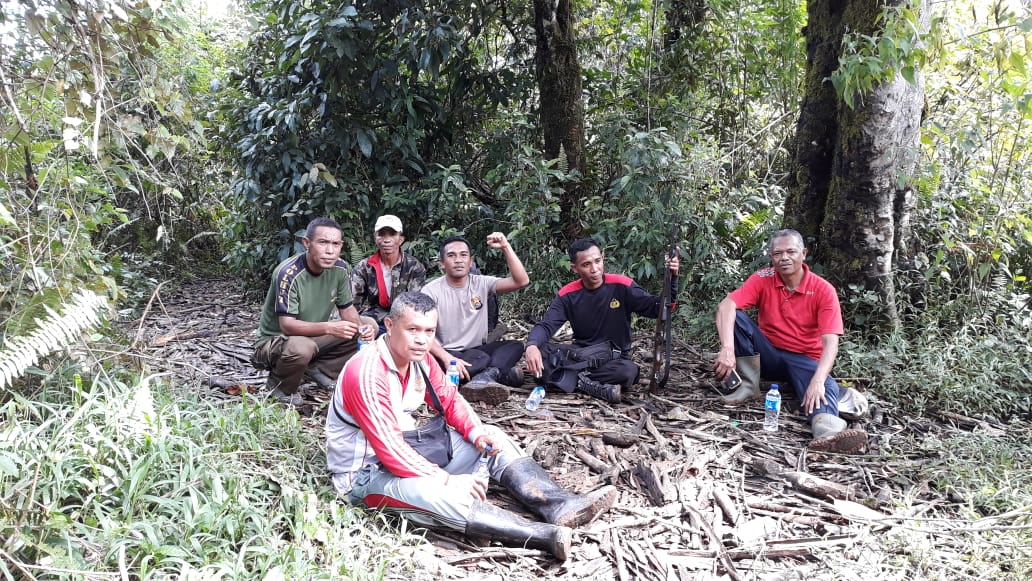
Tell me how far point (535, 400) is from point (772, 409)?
1.76m

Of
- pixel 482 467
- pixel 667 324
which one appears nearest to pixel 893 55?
pixel 667 324

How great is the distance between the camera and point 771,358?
532 cm

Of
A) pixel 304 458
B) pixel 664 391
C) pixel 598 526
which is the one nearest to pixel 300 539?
pixel 304 458

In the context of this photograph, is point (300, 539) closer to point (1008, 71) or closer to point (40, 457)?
point (40, 457)

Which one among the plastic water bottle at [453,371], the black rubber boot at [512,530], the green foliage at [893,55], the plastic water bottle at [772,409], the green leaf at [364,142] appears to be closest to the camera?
the black rubber boot at [512,530]

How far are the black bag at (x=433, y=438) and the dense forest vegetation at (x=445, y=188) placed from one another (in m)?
0.53

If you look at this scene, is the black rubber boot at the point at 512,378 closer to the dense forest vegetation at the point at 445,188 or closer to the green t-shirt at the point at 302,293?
the green t-shirt at the point at 302,293

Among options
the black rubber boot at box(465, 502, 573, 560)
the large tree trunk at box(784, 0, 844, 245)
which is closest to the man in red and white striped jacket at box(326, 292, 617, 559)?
the black rubber boot at box(465, 502, 573, 560)

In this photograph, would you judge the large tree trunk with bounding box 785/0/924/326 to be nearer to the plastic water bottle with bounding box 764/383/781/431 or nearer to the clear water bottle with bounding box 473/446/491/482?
the plastic water bottle with bounding box 764/383/781/431

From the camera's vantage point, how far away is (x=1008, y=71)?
535 centimetres

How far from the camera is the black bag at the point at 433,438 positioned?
3.81m

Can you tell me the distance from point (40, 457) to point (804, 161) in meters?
6.27

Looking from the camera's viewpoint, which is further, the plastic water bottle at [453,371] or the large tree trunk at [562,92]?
the large tree trunk at [562,92]

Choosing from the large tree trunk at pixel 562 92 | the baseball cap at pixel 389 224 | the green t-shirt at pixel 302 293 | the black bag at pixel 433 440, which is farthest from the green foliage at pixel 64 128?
the large tree trunk at pixel 562 92
